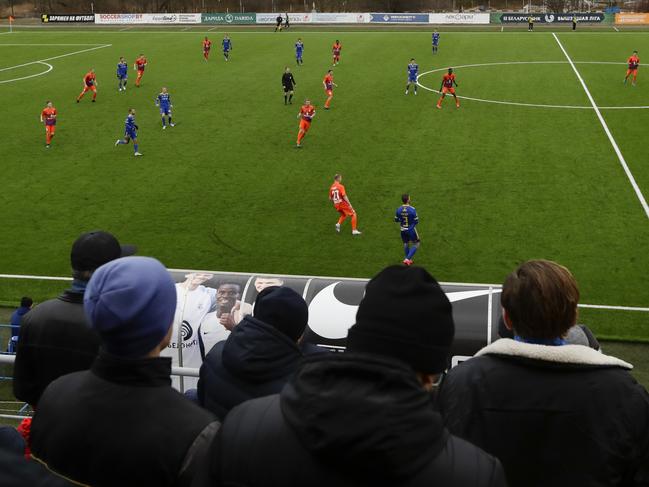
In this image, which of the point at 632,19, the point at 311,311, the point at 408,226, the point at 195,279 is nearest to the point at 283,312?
the point at 311,311

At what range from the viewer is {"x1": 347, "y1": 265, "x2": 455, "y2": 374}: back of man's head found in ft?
8.44

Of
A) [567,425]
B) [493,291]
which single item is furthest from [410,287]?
[493,291]

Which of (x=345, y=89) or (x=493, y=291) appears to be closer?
(x=493, y=291)

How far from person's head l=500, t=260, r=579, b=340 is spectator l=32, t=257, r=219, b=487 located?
1417mm

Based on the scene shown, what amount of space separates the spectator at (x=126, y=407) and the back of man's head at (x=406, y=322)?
0.79m

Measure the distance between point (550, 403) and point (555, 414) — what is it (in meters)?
0.05

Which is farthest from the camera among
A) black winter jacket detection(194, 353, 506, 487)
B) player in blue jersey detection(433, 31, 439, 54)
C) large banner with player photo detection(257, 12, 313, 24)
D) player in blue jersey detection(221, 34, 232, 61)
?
large banner with player photo detection(257, 12, 313, 24)

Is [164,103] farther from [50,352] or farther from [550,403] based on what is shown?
[550,403]

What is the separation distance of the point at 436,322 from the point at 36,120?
32.7m

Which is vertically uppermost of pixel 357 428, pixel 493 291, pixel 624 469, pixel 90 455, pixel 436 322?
pixel 436 322

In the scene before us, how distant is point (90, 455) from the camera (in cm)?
290

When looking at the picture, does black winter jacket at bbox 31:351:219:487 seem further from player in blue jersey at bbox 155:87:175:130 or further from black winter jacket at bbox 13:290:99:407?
player in blue jersey at bbox 155:87:175:130

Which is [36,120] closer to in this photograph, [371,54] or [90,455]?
[371,54]

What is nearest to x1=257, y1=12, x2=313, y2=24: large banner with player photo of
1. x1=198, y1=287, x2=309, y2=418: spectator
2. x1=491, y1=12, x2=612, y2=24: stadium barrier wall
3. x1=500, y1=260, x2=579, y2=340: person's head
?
x1=491, y1=12, x2=612, y2=24: stadium barrier wall
